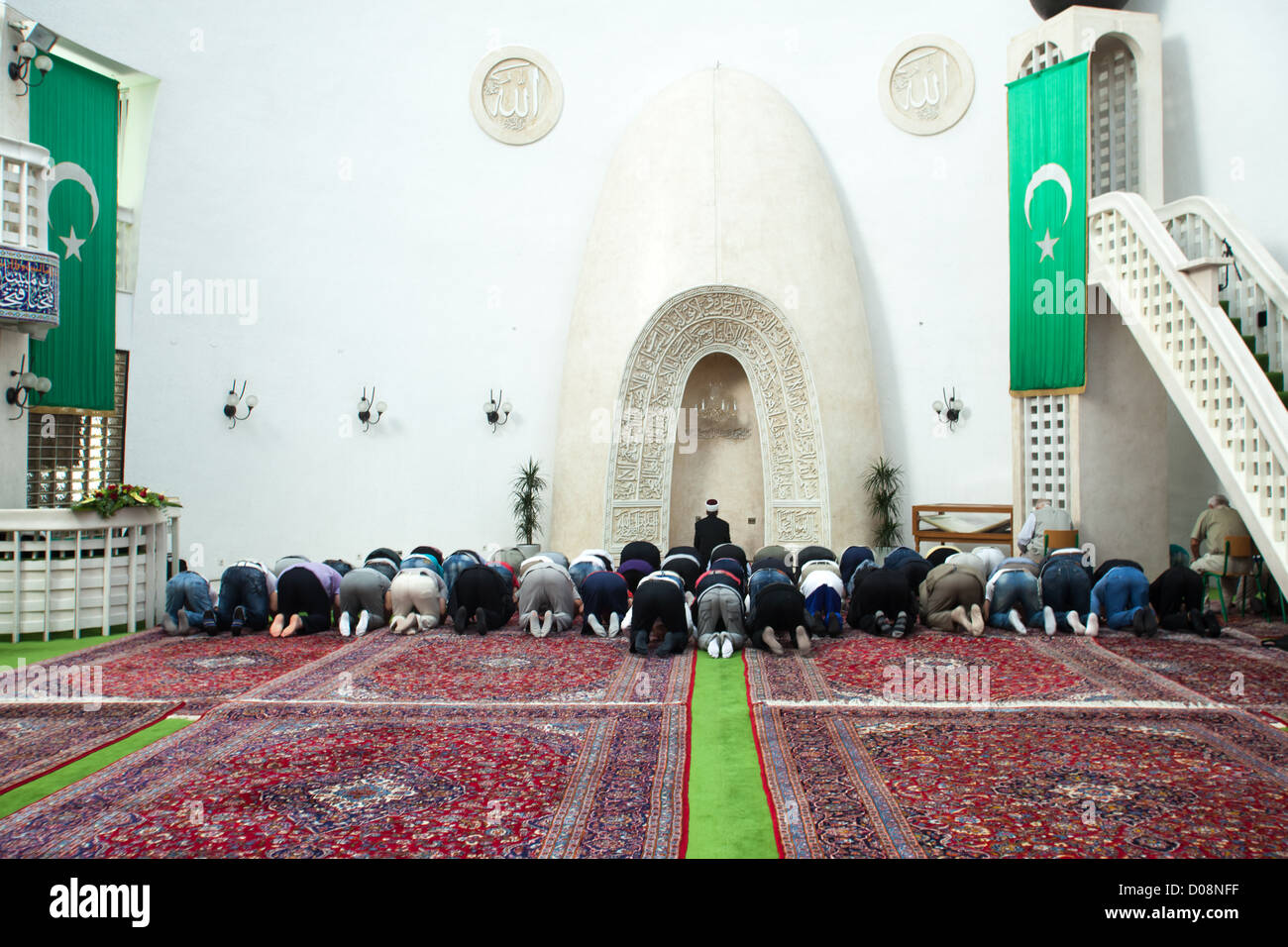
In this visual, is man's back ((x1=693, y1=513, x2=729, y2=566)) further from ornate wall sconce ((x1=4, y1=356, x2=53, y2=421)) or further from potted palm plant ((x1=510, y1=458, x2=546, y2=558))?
ornate wall sconce ((x1=4, y1=356, x2=53, y2=421))

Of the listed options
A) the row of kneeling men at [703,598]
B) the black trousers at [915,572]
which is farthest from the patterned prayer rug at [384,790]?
the black trousers at [915,572]

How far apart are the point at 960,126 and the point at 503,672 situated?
8.75m

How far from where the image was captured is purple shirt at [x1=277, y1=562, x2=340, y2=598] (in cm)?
686

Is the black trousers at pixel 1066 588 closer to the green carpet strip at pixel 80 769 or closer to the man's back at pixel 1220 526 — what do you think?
the man's back at pixel 1220 526

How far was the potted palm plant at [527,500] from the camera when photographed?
10.9 meters

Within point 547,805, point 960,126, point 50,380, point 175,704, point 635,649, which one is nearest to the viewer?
point 547,805

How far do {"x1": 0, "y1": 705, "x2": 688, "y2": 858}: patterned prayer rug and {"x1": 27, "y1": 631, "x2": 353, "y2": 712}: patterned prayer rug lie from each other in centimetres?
62

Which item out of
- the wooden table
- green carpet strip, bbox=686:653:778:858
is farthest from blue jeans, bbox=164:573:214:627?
the wooden table

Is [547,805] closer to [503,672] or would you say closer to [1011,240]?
[503,672]

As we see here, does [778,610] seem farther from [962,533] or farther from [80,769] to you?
[962,533]

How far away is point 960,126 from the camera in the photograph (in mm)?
10547

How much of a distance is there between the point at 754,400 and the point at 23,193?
7.45m

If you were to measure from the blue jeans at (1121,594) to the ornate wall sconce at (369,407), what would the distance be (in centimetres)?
826

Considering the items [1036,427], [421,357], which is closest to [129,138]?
[421,357]
